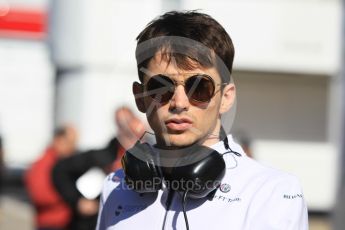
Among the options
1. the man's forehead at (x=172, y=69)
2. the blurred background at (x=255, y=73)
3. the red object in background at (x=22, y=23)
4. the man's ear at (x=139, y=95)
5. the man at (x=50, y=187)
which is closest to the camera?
the man's forehead at (x=172, y=69)

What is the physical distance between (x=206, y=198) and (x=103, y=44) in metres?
11.1

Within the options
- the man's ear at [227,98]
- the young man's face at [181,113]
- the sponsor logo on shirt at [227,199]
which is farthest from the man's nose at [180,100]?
the sponsor logo on shirt at [227,199]

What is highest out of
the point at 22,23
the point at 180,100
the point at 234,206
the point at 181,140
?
the point at 180,100

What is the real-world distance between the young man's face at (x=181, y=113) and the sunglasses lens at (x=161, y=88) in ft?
0.04

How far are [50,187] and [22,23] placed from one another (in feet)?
42.2

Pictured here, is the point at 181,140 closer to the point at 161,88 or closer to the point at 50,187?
the point at 161,88

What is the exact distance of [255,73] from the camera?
14.8 metres

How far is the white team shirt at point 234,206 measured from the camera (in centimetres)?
210

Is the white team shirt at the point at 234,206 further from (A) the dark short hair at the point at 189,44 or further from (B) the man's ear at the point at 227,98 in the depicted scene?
(A) the dark short hair at the point at 189,44

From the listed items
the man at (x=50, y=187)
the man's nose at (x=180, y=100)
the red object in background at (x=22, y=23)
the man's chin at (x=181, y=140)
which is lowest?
the red object in background at (x=22, y=23)

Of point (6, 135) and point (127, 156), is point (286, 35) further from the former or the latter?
point (127, 156)

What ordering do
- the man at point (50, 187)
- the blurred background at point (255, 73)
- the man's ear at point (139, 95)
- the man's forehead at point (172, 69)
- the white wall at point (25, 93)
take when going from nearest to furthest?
1. the man's forehead at point (172, 69)
2. the man's ear at point (139, 95)
3. the man at point (50, 187)
4. the blurred background at point (255, 73)
5. the white wall at point (25, 93)

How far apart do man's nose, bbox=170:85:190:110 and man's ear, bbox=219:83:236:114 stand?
0.45 feet

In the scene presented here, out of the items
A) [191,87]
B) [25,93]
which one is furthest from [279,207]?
[25,93]
